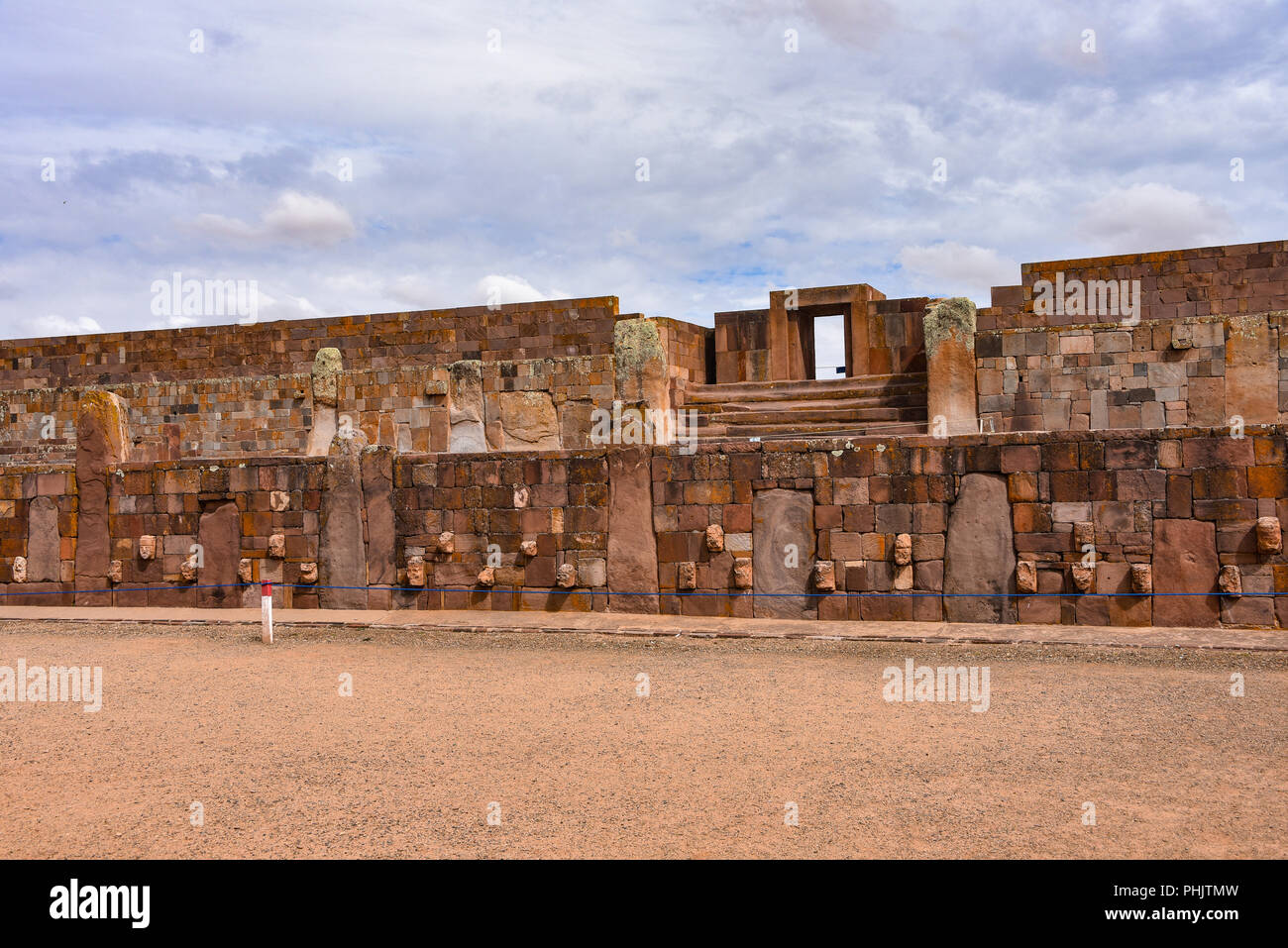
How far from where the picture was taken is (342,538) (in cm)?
1108

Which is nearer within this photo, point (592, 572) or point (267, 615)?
point (267, 615)

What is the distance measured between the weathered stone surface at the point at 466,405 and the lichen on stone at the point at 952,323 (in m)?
6.92

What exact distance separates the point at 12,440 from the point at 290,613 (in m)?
13.9

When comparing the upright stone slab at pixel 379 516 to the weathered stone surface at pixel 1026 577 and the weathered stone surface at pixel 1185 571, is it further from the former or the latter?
the weathered stone surface at pixel 1185 571

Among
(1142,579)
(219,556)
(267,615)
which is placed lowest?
(267,615)

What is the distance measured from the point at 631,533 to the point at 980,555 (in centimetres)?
316

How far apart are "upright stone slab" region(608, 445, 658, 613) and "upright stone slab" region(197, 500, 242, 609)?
13.4ft

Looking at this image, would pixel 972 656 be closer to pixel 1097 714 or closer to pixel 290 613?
pixel 1097 714

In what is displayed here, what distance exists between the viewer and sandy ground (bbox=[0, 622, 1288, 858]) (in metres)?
4.29

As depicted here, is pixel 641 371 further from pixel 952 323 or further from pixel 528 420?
pixel 952 323

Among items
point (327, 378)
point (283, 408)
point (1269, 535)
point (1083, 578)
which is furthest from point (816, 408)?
point (283, 408)

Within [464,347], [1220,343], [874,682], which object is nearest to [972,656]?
[874,682]

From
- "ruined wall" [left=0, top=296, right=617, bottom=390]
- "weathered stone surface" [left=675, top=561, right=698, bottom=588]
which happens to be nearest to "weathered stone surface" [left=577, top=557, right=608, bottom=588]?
"weathered stone surface" [left=675, top=561, right=698, bottom=588]

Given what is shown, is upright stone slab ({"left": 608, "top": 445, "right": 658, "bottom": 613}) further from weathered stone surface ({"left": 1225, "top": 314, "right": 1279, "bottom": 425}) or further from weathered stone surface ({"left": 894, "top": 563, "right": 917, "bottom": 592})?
weathered stone surface ({"left": 1225, "top": 314, "right": 1279, "bottom": 425})
